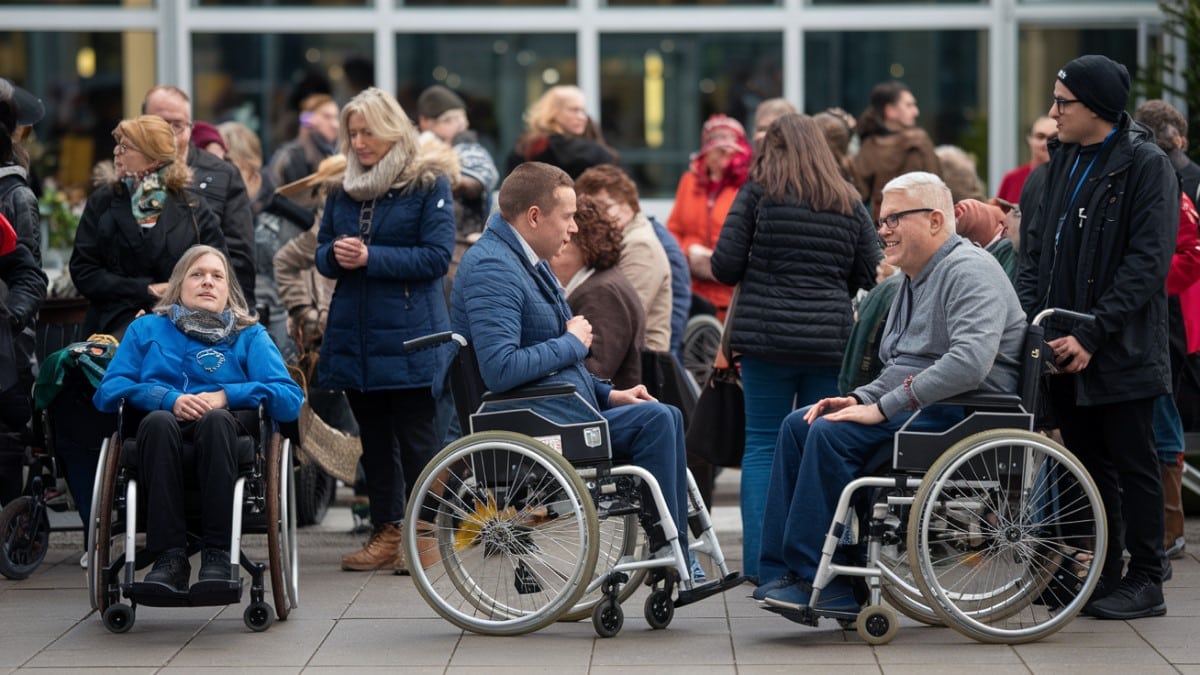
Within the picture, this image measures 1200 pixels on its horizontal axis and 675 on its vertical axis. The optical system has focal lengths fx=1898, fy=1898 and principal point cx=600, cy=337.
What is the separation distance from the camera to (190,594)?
6.25m

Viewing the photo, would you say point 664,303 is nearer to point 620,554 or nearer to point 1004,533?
point 620,554

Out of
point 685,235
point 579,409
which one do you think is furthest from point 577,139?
point 579,409

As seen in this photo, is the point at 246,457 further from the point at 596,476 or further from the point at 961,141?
the point at 961,141

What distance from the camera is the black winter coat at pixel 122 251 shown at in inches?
305

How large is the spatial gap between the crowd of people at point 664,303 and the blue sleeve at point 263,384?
0.01 meters

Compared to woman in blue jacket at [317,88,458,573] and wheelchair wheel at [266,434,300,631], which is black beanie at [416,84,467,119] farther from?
wheelchair wheel at [266,434,300,631]

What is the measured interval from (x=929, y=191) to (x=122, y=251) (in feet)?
11.0

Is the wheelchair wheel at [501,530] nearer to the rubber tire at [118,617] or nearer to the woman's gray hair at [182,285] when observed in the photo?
the rubber tire at [118,617]

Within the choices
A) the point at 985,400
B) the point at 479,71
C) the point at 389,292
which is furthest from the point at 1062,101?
the point at 479,71

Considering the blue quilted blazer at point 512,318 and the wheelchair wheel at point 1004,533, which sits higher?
the blue quilted blazer at point 512,318

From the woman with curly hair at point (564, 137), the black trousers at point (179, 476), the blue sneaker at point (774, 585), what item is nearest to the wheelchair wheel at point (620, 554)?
the blue sneaker at point (774, 585)

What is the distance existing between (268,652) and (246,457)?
0.70 metres

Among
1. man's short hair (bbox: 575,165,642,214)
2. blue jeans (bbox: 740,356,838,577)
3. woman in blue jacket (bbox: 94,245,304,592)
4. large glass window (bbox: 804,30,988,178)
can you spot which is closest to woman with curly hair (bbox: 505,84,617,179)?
man's short hair (bbox: 575,165,642,214)

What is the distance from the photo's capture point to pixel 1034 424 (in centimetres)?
630
